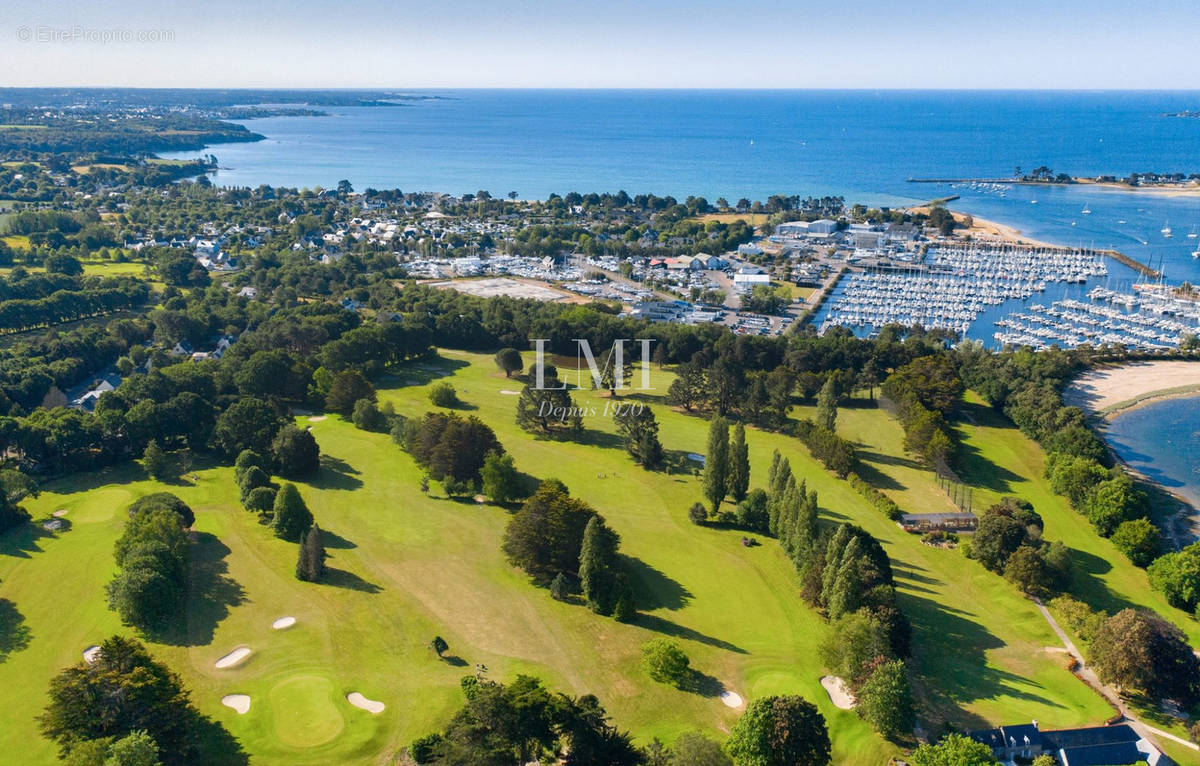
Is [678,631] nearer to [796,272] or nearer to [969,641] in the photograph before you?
[969,641]

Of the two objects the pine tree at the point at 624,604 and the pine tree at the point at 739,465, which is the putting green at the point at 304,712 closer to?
the pine tree at the point at 624,604

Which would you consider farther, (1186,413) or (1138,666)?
(1186,413)

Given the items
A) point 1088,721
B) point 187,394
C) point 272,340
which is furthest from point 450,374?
point 1088,721

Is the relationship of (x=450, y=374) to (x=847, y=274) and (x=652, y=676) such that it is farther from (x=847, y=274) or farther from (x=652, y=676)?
(x=847, y=274)

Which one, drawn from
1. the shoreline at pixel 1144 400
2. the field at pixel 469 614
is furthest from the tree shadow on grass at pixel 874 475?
the shoreline at pixel 1144 400

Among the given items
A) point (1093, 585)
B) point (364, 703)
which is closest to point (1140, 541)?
point (1093, 585)

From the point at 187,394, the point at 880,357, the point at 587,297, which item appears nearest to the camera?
the point at 187,394
